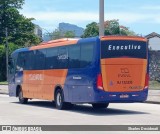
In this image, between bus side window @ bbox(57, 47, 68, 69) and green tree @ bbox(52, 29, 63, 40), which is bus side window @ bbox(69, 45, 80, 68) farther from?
green tree @ bbox(52, 29, 63, 40)

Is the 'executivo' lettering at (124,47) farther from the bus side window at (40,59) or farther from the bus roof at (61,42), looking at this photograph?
the bus side window at (40,59)

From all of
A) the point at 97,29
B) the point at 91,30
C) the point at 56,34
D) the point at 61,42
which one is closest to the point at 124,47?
the point at 61,42

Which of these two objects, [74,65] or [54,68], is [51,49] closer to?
[54,68]

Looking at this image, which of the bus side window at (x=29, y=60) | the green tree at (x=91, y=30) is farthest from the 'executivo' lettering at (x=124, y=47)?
the green tree at (x=91, y=30)

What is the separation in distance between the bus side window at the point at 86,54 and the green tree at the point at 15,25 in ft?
230

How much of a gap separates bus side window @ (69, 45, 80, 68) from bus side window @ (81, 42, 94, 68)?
0.39 m

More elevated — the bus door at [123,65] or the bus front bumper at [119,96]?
the bus door at [123,65]

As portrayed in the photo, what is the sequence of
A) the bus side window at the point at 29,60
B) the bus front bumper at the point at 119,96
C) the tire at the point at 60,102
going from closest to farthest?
1. the bus front bumper at the point at 119,96
2. the tire at the point at 60,102
3. the bus side window at the point at 29,60

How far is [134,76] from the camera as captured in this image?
21109 millimetres

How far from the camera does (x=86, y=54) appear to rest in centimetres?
2102

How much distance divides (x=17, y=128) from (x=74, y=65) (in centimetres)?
707

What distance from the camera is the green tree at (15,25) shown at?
91.9m

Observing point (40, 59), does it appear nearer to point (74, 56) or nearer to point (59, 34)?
point (74, 56)

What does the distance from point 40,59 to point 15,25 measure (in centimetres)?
6815
